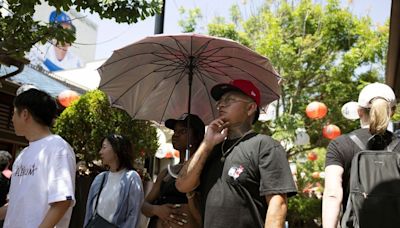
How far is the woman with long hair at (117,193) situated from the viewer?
4082 mm

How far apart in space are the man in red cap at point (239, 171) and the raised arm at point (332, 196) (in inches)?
17.8

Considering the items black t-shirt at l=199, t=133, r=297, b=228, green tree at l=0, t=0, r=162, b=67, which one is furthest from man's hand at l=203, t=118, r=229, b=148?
green tree at l=0, t=0, r=162, b=67

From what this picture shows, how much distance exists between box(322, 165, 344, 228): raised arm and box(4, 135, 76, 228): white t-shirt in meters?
1.57

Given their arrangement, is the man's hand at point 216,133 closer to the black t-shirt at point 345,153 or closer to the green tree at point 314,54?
the black t-shirt at point 345,153

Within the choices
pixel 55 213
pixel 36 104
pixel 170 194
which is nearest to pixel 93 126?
pixel 170 194

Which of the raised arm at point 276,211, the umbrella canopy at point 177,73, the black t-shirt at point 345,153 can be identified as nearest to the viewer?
the raised arm at point 276,211

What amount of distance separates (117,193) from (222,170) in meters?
1.81

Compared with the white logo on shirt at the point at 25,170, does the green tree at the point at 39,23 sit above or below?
above

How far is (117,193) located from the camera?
4160 mm

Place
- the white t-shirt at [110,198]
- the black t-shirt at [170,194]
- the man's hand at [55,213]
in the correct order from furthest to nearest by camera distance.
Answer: the white t-shirt at [110,198] → the black t-shirt at [170,194] → the man's hand at [55,213]

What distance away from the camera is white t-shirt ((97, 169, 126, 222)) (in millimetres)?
4070

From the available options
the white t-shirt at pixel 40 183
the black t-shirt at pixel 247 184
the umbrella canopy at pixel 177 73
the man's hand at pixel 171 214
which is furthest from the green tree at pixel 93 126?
the black t-shirt at pixel 247 184

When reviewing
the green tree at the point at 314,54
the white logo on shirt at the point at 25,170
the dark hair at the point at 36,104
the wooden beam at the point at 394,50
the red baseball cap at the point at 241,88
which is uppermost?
the green tree at the point at 314,54

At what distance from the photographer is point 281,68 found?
15.2 m
